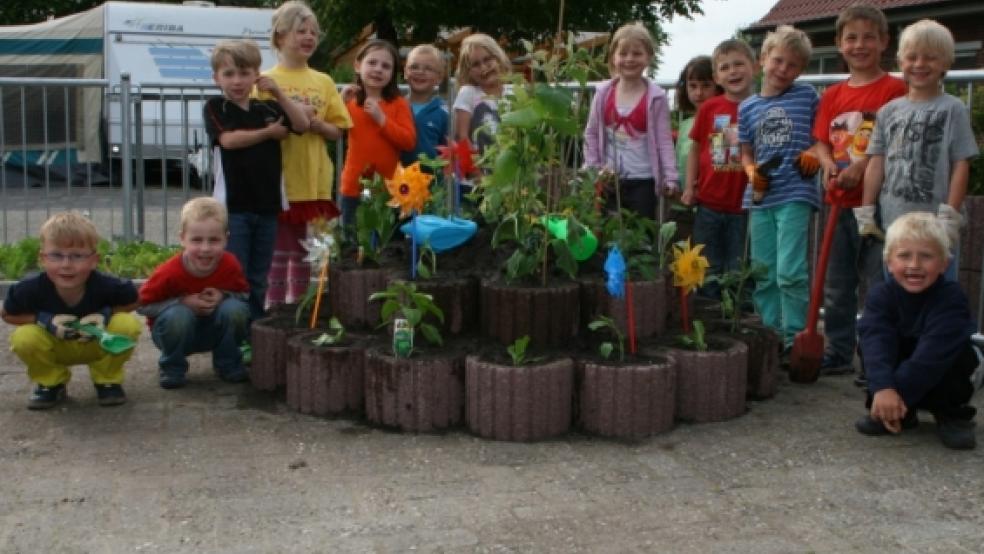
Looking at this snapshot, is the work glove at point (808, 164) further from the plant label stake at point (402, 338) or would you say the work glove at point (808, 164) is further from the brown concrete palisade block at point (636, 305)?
the plant label stake at point (402, 338)

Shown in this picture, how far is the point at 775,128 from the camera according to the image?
5.73 meters

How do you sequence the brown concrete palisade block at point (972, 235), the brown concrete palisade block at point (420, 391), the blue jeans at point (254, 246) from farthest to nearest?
the brown concrete palisade block at point (972, 235) → the blue jeans at point (254, 246) → the brown concrete palisade block at point (420, 391)

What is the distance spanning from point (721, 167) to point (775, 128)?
491 mm

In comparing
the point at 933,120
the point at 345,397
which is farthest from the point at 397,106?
the point at 933,120

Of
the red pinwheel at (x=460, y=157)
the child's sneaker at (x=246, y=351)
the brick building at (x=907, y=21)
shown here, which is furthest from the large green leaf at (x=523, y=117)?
the brick building at (x=907, y=21)

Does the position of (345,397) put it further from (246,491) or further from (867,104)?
(867,104)

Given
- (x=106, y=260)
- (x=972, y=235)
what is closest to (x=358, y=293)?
(x=972, y=235)

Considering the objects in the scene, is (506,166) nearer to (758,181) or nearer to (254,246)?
(758,181)

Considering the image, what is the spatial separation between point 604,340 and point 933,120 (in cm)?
168

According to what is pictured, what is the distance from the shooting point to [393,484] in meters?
4.00

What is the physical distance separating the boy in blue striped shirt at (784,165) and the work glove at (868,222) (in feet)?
1.26

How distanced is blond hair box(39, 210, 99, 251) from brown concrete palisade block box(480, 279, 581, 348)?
1.67m

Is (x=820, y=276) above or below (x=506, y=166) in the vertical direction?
below

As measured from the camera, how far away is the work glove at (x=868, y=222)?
5.23 meters
